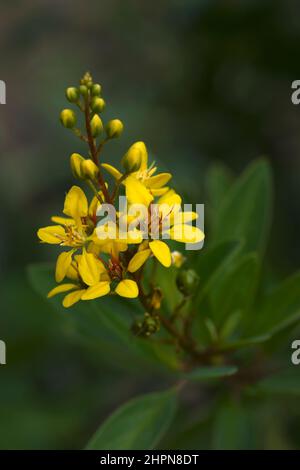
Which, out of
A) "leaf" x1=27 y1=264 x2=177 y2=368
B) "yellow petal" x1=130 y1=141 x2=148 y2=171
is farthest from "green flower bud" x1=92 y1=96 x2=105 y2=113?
"leaf" x1=27 y1=264 x2=177 y2=368

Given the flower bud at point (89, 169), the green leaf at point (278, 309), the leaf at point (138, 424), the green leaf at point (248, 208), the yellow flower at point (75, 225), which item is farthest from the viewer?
the green leaf at point (248, 208)

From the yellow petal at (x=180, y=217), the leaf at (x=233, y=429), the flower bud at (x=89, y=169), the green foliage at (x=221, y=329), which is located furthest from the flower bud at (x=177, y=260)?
the leaf at (x=233, y=429)

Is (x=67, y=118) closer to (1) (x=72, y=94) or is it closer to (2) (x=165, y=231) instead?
(1) (x=72, y=94)

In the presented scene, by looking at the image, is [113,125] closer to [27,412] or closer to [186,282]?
[186,282]

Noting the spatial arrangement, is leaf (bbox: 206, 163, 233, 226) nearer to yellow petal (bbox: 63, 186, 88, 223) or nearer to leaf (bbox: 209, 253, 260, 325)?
leaf (bbox: 209, 253, 260, 325)

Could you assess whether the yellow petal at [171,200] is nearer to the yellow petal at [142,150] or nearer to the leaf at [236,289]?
the yellow petal at [142,150]

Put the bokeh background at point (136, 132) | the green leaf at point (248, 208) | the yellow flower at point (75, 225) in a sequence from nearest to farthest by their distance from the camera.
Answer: the yellow flower at point (75, 225) < the green leaf at point (248, 208) < the bokeh background at point (136, 132)
